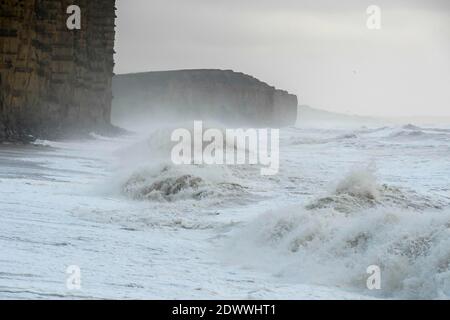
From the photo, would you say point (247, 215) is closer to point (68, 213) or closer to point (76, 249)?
point (68, 213)

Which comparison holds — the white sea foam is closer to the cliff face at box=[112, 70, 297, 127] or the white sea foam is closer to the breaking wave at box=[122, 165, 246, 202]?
the breaking wave at box=[122, 165, 246, 202]

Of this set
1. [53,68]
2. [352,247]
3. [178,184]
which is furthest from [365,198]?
[53,68]

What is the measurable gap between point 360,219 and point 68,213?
483 centimetres

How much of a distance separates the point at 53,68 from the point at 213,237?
38.1m

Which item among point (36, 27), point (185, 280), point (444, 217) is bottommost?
point (185, 280)

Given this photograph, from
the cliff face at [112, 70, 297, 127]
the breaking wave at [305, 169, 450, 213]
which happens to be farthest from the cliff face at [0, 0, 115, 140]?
the cliff face at [112, 70, 297, 127]

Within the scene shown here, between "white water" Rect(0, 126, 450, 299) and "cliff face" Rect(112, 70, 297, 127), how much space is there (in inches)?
4184

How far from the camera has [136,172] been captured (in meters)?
17.6

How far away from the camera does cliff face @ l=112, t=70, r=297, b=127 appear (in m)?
126

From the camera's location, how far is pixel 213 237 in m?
11.1

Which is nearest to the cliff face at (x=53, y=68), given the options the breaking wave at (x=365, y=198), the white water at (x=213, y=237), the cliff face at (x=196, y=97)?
the white water at (x=213, y=237)

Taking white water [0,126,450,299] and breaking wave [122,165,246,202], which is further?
breaking wave [122,165,246,202]

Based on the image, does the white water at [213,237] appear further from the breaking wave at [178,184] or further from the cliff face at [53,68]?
the cliff face at [53,68]

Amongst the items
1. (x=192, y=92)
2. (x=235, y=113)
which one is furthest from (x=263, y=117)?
(x=192, y=92)
